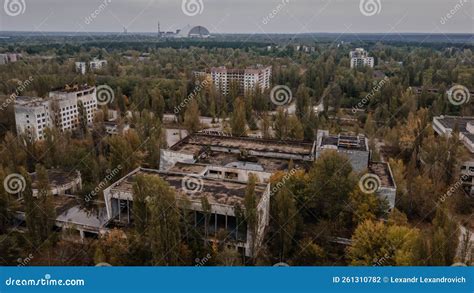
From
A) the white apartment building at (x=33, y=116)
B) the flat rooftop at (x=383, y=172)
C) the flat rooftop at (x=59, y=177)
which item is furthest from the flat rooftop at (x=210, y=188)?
the white apartment building at (x=33, y=116)

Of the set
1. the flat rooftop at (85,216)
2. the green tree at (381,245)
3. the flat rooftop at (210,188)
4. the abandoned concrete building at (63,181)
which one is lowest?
the flat rooftop at (85,216)

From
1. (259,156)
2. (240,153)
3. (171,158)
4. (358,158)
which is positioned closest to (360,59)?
(259,156)

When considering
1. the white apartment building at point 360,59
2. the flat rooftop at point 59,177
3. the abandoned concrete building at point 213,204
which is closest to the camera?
the abandoned concrete building at point 213,204

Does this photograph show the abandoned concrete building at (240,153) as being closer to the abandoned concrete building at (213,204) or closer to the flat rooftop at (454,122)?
the abandoned concrete building at (213,204)

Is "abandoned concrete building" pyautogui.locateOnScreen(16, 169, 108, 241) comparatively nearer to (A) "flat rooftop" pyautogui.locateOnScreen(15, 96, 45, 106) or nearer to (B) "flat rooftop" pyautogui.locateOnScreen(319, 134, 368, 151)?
(A) "flat rooftop" pyautogui.locateOnScreen(15, 96, 45, 106)

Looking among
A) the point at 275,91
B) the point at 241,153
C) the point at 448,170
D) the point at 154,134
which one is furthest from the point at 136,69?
the point at 448,170

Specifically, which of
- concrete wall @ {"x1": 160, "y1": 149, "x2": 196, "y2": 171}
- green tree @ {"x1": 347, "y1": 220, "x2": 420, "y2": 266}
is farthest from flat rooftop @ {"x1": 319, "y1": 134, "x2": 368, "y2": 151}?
concrete wall @ {"x1": 160, "y1": 149, "x2": 196, "y2": 171}

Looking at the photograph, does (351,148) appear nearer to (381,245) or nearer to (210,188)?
(381,245)
